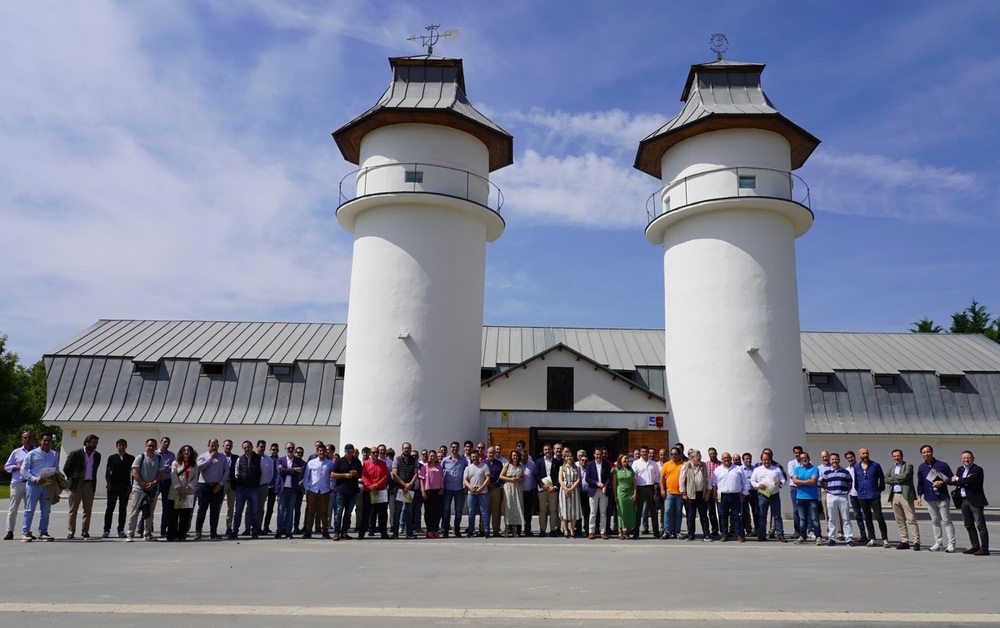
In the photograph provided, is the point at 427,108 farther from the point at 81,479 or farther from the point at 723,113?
the point at 81,479

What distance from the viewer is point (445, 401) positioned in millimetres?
18766

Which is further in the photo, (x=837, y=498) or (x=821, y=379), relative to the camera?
(x=821, y=379)

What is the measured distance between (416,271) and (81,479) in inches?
353

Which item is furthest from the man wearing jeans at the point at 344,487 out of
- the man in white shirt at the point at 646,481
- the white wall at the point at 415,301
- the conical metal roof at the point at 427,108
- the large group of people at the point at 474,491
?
the conical metal roof at the point at 427,108

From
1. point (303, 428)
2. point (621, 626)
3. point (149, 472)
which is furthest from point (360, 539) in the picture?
point (303, 428)

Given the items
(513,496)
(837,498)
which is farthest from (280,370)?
(837,498)

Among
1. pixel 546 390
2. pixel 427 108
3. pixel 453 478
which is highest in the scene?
pixel 427 108

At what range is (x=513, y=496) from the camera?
47.1 feet

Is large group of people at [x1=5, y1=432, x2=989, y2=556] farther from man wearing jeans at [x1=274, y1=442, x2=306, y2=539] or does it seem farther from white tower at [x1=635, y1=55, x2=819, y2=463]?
white tower at [x1=635, y1=55, x2=819, y2=463]

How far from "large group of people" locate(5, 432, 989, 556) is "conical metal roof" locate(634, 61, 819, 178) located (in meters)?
9.72

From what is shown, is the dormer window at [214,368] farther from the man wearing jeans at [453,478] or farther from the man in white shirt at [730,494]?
the man in white shirt at [730,494]

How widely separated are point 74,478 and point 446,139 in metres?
12.0

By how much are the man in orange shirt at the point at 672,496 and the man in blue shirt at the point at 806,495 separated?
6.84 feet

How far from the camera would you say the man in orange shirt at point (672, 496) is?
1402 centimetres
